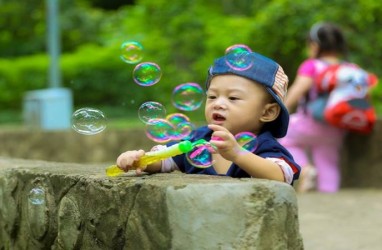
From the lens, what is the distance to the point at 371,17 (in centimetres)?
1123

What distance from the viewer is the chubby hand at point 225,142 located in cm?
340

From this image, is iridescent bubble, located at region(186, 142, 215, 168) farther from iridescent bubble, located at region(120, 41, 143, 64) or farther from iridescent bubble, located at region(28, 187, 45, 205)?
iridescent bubble, located at region(120, 41, 143, 64)

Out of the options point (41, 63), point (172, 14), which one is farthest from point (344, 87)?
point (41, 63)

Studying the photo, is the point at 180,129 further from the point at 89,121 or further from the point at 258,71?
the point at 258,71

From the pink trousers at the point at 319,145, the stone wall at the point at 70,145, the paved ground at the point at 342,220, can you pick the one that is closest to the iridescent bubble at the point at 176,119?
the paved ground at the point at 342,220

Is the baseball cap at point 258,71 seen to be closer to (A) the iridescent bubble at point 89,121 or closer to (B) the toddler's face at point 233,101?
(B) the toddler's face at point 233,101

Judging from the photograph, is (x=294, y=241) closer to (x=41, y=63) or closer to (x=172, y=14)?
(x=172, y=14)

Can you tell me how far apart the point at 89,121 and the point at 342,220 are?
3123 mm

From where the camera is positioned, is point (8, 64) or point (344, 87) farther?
point (8, 64)

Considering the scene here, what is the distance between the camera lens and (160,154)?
3602mm

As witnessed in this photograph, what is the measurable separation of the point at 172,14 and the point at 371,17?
4.08 meters

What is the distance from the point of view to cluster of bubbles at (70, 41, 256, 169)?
371 cm

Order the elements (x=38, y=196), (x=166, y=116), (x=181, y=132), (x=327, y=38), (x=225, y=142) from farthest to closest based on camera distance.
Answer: (x=327, y=38), (x=166, y=116), (x=181, y=132), (x=38, y=196), (x=225, y=142)

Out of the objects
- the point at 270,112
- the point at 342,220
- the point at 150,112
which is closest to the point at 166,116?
the point at 150,112
